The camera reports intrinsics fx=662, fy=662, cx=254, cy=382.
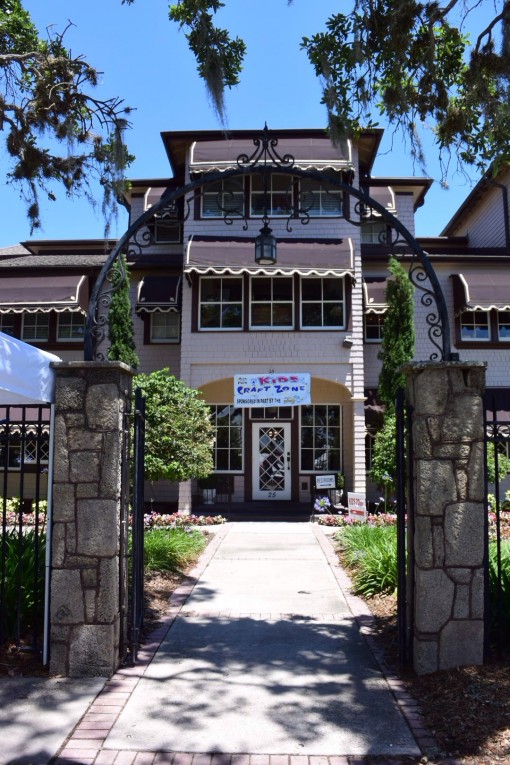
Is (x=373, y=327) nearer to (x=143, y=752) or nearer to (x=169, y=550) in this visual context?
(x=169, y=550)

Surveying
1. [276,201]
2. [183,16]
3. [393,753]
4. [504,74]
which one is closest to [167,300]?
[276,201]

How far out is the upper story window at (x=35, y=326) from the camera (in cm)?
2038

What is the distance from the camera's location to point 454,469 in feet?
18.4

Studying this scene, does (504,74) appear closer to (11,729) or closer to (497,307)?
(11,729)

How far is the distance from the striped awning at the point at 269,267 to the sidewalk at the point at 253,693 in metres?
10.5

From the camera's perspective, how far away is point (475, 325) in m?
19.8

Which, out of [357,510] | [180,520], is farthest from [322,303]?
[180,520]

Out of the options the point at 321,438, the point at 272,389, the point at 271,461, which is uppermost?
the point at 272,389

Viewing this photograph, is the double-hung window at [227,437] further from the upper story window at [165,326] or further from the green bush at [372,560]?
the green bush at [372,560]

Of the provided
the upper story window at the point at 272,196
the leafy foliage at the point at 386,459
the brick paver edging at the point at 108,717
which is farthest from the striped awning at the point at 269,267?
the brick paver edging at the point at 108,717

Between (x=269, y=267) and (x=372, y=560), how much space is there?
10292 mm

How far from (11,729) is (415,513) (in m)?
3.44

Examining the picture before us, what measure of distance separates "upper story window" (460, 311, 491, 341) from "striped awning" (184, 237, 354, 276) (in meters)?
4.34

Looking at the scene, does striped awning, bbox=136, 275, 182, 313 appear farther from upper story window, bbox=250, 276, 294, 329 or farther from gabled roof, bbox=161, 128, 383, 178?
gabled roof, bbox=161, 128, 383, 178
